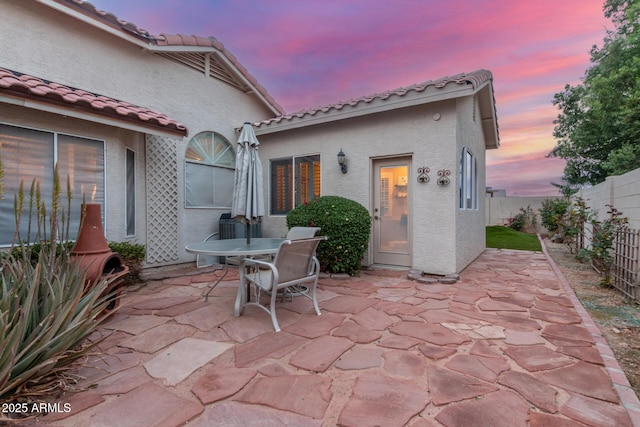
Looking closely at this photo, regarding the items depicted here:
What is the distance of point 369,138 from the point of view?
6.74 metres

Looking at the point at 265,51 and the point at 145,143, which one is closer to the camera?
the point at 145,143

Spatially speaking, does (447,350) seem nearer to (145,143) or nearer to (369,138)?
(369,138)

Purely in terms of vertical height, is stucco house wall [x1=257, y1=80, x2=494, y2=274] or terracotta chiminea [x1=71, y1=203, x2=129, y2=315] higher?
stucco house wall [x1=257, y1=80, x2=494, y2=274]

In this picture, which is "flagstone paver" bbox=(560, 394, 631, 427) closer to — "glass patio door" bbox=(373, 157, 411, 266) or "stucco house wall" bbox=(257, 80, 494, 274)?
"stucco house wall" bbox=(257, 80, 494, 274)

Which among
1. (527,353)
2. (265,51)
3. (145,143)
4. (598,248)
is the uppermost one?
(265,51)

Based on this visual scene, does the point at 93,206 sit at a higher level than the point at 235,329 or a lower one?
higher

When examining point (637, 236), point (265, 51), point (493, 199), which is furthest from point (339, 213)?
point (493, 199)

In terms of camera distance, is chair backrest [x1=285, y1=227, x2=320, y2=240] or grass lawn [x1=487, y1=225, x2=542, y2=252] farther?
grass lawn [x1=487, y1=225, x2=542, y2=252]

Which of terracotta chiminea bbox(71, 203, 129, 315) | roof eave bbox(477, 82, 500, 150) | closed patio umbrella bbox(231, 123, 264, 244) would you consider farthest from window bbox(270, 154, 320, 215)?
terracotta chiminea bbox(71, 203, 129, 315)

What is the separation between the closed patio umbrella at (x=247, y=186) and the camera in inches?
179

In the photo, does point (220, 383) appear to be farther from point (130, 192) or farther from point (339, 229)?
point (130, 192)

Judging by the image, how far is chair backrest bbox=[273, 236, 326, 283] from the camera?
343 cm

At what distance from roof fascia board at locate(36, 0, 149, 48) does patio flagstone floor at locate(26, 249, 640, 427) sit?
5274 mm

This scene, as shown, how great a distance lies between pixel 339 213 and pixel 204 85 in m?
5.19
